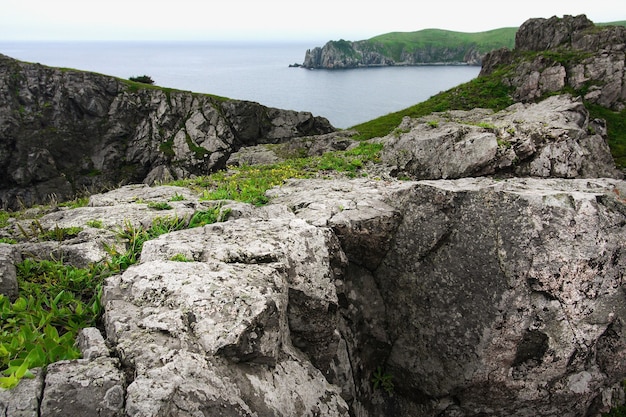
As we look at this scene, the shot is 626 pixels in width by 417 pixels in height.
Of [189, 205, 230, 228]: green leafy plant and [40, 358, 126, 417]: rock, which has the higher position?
[189, 205, 230, 228]: green leafy plant

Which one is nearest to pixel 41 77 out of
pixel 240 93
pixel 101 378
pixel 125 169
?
pixel 125 169

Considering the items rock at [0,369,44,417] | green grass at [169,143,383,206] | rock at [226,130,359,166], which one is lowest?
rock at [226,130,359,166]

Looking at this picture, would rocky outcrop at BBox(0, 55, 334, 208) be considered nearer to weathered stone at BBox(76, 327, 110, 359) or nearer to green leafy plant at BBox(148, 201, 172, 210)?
green leafy plant at BBox(148, 201, 172, 210)

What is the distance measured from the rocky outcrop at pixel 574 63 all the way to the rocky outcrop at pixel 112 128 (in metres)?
45.6

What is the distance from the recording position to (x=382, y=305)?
42.8 ft

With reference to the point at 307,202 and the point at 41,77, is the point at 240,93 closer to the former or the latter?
the point at 41,77

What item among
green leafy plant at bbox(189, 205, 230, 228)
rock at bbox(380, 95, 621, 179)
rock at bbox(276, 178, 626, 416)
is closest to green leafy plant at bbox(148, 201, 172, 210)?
green leafy plant at bbox(189, 205, 230, 228)

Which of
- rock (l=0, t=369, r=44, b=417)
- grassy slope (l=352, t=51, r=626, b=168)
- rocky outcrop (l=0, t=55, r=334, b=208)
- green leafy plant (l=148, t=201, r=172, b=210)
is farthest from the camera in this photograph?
rocky outcrop (l=0, t=55, r=334, b=208)

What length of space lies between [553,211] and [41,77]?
109 metres

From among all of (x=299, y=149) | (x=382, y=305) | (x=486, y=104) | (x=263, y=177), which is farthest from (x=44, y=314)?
(x=486, y=104)

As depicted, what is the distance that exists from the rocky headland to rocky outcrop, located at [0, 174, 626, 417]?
0.04 m

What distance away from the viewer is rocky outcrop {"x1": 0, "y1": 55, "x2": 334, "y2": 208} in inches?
3231

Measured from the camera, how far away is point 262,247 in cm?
948

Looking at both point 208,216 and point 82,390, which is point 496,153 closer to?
point 208,216
